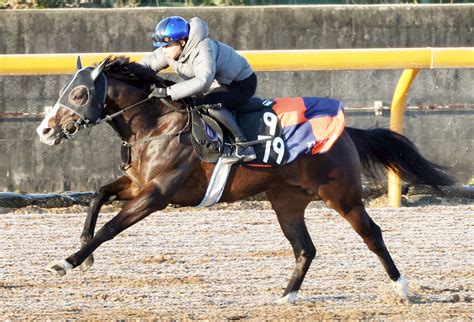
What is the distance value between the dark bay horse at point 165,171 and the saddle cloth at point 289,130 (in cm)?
8

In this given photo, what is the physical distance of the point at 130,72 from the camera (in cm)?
709

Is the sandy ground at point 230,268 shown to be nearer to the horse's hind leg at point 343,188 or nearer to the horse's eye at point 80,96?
the horse's hind leg at point 343,188

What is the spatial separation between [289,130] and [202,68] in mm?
763

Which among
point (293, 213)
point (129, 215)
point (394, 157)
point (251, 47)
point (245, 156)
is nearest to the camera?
point (129, 215)

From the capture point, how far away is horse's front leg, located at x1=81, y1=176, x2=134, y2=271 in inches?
272

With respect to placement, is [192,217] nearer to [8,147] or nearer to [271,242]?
[271,242]

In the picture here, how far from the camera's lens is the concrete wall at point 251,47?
10719mm

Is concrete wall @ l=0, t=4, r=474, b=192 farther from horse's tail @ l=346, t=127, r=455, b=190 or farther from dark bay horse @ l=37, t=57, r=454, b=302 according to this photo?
dark bay horse @ l=37, t=57, r=454, b=302

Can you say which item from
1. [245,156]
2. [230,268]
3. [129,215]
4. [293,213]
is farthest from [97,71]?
Answer: [230,268]

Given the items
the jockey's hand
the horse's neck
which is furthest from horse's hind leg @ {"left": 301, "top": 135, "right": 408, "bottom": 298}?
the jockey's hand

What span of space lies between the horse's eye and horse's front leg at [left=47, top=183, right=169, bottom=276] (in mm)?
651

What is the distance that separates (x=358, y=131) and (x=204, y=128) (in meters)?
1.32

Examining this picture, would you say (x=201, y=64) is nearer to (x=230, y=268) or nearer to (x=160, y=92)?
(x=160, y=92)

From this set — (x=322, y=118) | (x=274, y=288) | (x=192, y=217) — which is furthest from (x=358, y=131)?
(x=192, y=217)
